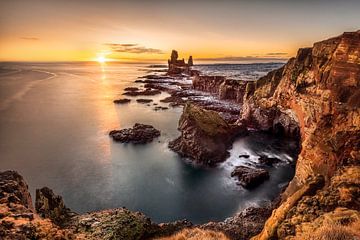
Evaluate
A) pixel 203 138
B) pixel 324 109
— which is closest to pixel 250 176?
pixel 203 138

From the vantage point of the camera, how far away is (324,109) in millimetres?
20109

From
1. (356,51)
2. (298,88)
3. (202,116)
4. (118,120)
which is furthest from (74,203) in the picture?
(118,120)

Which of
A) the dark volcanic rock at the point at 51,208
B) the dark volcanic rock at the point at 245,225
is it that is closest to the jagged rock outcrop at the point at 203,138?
the dark volcanic rock at the point at 245,225

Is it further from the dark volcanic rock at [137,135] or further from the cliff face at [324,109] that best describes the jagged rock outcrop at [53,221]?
the dark volcanic rock at [137,135]

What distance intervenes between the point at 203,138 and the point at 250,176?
908cm

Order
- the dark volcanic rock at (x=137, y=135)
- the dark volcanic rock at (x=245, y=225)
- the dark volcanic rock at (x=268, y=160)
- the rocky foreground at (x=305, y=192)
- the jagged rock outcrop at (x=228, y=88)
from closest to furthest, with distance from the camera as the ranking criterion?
the rocky foreground at (x=305, y=192) < the dark volcanic rock at (x=245, y=225) < the dark volcanic rock at (x=268, y=160) < the dark volcanic rock at (x=137, y=135) < the jagged rock outcrop at (x=228, y=88)

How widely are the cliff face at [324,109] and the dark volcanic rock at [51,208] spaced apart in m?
11.2

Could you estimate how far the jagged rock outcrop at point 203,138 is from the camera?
36562 mm

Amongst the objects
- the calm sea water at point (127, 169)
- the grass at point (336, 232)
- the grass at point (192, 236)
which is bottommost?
the calm sea water at point (127, 169)

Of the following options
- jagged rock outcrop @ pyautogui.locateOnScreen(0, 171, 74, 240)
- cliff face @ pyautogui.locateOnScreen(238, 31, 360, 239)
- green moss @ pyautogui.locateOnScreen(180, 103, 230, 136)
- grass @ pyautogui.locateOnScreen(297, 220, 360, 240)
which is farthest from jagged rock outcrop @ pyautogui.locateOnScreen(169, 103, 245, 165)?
grass @ pyautogui.locateOnScreen(297, 220, 360, 240)

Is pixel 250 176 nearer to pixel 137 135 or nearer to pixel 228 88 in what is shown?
pixel 137 135

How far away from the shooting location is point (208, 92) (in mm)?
94375

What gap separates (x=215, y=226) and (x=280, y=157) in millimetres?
20921

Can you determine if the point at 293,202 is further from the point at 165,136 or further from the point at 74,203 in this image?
the point at 165,136
